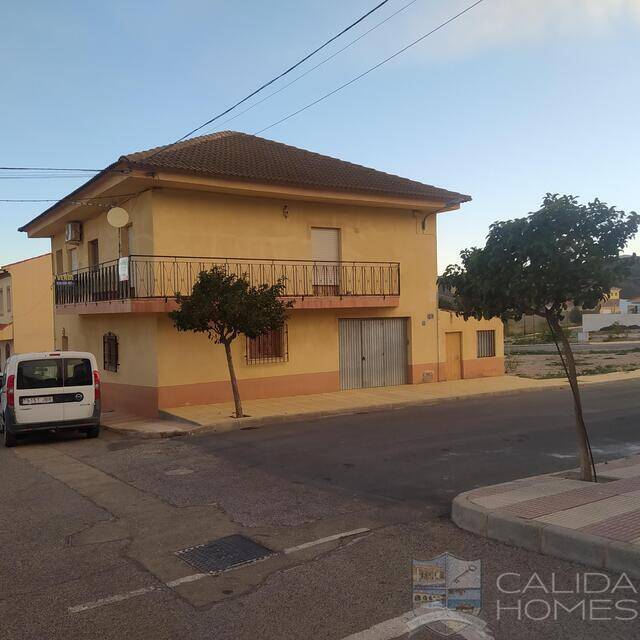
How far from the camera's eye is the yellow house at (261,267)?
16.1 m

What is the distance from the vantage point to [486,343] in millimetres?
22766

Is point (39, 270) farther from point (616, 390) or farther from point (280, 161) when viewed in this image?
point (616, 390)

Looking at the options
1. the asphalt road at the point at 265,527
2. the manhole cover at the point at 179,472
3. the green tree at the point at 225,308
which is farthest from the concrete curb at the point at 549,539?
the green tree at the point at 225,308

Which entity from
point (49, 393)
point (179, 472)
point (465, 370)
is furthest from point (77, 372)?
point (465, 370)

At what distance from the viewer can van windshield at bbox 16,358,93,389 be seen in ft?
39.9

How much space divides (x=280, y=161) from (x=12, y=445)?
11097 mm

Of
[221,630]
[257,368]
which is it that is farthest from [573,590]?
[257,368]

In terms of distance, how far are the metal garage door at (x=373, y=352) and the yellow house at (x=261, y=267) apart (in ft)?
0.15

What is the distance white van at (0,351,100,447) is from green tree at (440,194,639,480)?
28.3 feet

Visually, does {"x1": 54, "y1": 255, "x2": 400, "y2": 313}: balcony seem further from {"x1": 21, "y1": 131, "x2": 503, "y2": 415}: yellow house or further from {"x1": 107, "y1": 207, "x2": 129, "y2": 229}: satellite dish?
{"x1": 107, "y1": 207, "x2": 129, "y2": 229}: satellite dish

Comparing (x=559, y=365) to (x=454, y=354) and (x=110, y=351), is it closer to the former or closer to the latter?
(x=454, y=354)

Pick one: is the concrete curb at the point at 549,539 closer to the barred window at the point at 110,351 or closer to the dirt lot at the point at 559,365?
the barred window at the point at 110,351

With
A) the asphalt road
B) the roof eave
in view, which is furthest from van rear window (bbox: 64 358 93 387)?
the roof eave

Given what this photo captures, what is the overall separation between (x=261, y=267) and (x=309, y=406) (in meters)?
4.21
